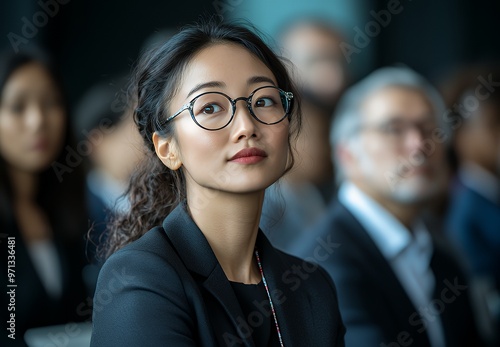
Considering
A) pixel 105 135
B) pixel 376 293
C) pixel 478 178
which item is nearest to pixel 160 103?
pixel 376 293

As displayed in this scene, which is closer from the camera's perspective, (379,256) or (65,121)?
(379,256)

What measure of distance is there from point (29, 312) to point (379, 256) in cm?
141

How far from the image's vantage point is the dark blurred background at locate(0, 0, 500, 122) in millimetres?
3539

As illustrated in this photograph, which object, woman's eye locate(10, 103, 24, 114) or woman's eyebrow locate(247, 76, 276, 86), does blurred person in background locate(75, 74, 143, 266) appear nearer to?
woman's eye locate(10, 103, 24, 114)

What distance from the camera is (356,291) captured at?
2.35m

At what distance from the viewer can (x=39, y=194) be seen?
320 cm

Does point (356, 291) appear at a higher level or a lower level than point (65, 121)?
lower

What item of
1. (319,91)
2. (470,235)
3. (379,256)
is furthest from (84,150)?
(470,235)

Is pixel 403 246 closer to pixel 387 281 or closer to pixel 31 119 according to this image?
pixel 387 281

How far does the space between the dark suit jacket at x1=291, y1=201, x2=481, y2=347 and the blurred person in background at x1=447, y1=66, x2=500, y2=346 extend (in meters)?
1.35

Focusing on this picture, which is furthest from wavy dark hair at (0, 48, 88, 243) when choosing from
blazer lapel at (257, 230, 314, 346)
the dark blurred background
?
blazer lapel at (257, 230, 314, 346)

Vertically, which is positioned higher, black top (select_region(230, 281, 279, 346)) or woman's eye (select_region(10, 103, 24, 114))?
woman's eye (select_region(10, 103, 24, 114))

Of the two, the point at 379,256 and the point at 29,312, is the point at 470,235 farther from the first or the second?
the point at 29,312

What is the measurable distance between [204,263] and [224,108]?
0.28 meters
